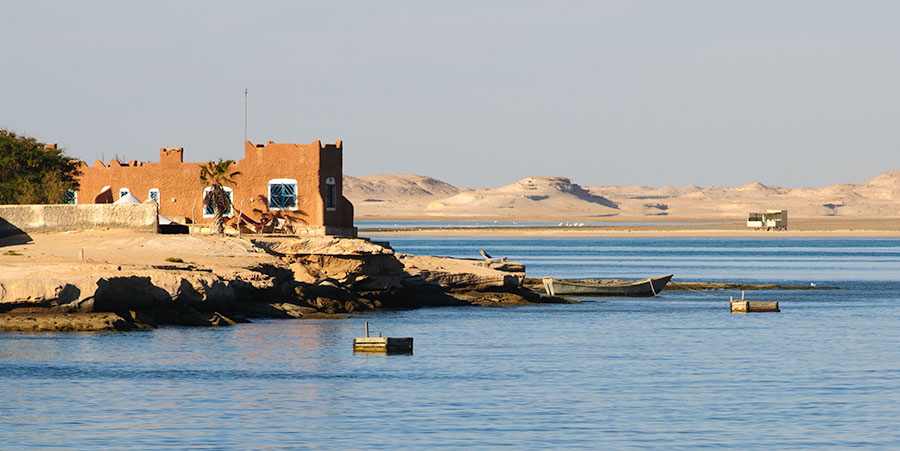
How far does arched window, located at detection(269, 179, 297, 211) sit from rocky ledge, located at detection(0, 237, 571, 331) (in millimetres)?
7171

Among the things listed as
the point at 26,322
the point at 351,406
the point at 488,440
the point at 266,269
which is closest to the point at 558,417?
the point at 488,440

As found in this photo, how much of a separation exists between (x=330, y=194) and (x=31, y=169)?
59.4 feet

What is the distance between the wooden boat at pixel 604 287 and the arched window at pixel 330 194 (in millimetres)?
10991

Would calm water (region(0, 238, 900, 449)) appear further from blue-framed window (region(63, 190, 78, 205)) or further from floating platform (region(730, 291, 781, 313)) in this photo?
blue-framed window (region(63, 190, 78, 205))

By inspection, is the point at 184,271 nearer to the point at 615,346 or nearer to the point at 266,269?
the point at 266,269

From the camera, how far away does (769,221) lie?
178 meters

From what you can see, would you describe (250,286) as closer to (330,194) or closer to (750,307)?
(330,194)

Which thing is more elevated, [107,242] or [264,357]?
[107,242]

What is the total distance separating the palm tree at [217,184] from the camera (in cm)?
6084

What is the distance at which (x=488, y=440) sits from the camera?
75.0 feet

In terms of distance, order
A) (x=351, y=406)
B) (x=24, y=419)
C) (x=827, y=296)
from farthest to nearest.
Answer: (x=827, y=296)
(x=351, y=406)
(x=24, y=419)

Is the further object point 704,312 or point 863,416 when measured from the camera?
point 704,312

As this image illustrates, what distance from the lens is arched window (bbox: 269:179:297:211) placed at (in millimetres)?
61375

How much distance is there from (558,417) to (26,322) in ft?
63.5
